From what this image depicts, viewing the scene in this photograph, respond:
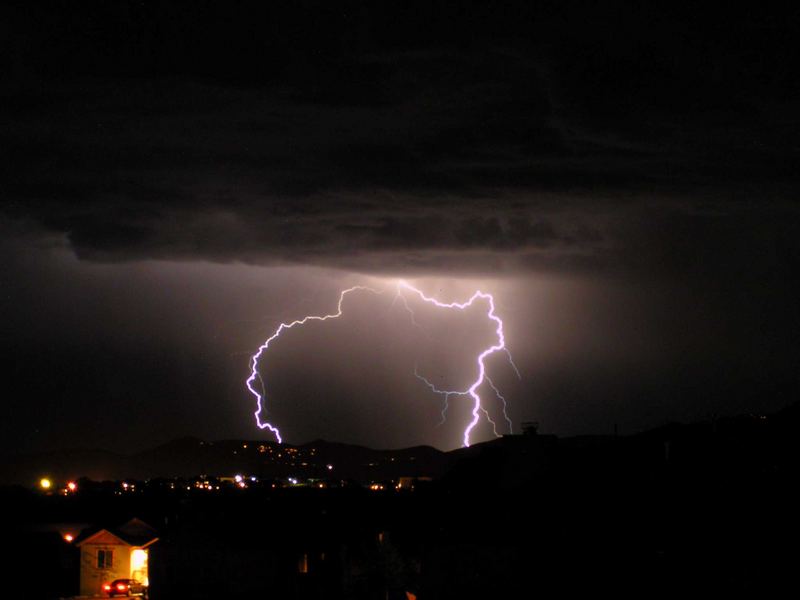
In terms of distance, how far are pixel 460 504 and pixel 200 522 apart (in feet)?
30.0

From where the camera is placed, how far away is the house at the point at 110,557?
141 feet

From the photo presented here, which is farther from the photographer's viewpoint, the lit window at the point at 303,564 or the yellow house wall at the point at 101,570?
the yellow house wall at the point at 101,570

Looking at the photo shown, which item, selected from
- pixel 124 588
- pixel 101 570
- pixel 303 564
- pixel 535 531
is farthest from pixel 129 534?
pixel 535 531

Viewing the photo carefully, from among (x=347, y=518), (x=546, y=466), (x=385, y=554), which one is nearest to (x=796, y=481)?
(x=546, y=466)

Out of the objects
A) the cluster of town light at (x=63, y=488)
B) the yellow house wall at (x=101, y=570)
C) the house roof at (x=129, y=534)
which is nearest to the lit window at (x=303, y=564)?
the house roof at (x=129, y=534)

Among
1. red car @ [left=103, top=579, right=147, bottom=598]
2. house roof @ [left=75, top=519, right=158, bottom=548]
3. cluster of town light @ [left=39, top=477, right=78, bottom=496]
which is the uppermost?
cluster of town light @ [left=39, top=477, right=78, bottom=496]

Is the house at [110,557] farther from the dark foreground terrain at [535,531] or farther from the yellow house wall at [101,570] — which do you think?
the dark foreground terrain at [535,531]

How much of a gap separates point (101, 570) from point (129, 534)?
150 cm

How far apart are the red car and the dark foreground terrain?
196 cm

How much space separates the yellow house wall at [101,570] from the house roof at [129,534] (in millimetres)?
218

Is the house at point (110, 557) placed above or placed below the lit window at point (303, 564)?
above

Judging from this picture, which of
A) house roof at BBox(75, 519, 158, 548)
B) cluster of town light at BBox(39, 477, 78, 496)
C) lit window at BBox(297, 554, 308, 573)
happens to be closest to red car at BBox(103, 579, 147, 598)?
house roof at BBox(75, 519, 158, 548)

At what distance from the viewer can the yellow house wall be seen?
141 feet

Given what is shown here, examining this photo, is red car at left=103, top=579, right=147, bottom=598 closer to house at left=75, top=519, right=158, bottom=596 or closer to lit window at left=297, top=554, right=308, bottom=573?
house at left=75, top=519, right=158, bottom=596
